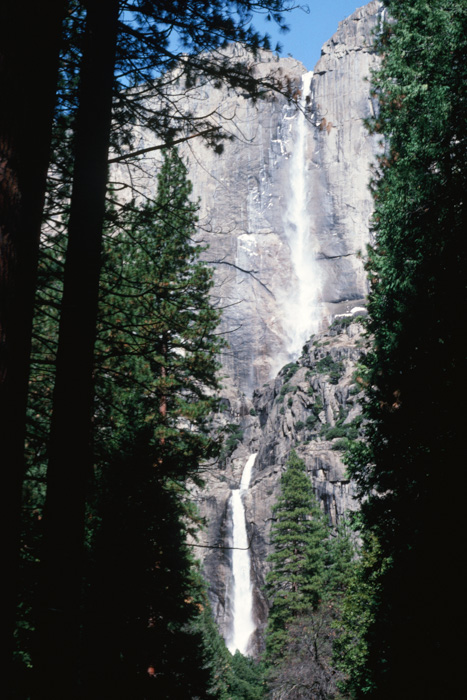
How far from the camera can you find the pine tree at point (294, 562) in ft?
76.8

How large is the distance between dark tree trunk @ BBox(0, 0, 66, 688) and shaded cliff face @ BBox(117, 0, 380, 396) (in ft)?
226

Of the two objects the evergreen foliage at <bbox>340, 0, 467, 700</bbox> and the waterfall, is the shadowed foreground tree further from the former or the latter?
the waterfall

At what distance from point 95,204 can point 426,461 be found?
233 inches

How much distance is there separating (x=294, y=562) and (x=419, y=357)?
18.6 meters

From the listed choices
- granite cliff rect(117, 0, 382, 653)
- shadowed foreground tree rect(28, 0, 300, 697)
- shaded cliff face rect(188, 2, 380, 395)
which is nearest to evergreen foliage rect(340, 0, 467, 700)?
shadowed foreground tree rect(28, 0, 300, 697)

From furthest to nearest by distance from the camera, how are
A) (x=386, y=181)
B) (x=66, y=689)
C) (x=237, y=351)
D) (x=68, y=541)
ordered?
(x=237, y=351)
(x=386, y=181)
(x=68, y=541)
(x=66, y=689)

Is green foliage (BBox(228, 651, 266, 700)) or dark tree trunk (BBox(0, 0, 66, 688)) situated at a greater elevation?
dark tree trunk (BBox(0, 0, 66, 688))

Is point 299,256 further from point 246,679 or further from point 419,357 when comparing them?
point 419,357

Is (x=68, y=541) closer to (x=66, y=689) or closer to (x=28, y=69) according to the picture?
(x=66, y=689)

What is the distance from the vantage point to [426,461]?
7488 mm

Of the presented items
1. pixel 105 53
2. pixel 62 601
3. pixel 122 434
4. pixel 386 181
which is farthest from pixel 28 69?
pixel 386 181

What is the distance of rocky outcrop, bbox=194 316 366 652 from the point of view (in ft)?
140

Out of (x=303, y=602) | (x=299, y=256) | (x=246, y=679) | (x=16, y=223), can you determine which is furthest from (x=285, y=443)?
(x=16, y=223)

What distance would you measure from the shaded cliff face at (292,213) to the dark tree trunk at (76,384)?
67.6 metres
